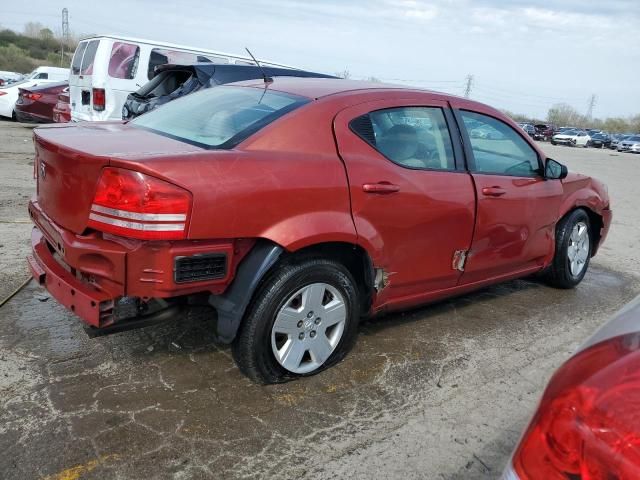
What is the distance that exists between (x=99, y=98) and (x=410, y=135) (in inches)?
279

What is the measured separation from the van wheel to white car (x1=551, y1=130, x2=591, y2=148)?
44245 mm

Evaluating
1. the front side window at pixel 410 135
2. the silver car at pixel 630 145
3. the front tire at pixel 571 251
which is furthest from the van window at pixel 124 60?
the silver car at pixel 630 145

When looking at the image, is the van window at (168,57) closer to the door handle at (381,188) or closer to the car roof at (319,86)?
the car roof at (319,86)

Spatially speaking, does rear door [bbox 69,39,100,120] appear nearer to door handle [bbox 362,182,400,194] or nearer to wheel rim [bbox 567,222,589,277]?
door handle [bbox 362,182,400,194]

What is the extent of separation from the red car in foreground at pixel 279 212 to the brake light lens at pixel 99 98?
19.3ft

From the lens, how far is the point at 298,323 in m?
3.06

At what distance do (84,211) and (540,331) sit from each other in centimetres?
328

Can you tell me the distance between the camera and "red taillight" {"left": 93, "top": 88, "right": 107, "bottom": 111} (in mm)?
9062

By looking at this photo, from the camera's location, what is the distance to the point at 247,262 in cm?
279

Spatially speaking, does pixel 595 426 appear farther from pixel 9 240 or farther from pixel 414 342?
pixel 9 240

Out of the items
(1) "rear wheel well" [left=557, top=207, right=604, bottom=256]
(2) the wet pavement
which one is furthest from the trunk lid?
(1) "rear wheel well" [left=557, top=207, right=604, bottom=256]

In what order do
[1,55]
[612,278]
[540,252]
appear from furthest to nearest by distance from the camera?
[1,55] < [612,278] < [540,252]

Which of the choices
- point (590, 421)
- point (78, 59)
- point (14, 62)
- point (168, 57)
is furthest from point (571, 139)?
point (14, 62)

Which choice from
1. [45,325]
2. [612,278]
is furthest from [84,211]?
[612,278]
